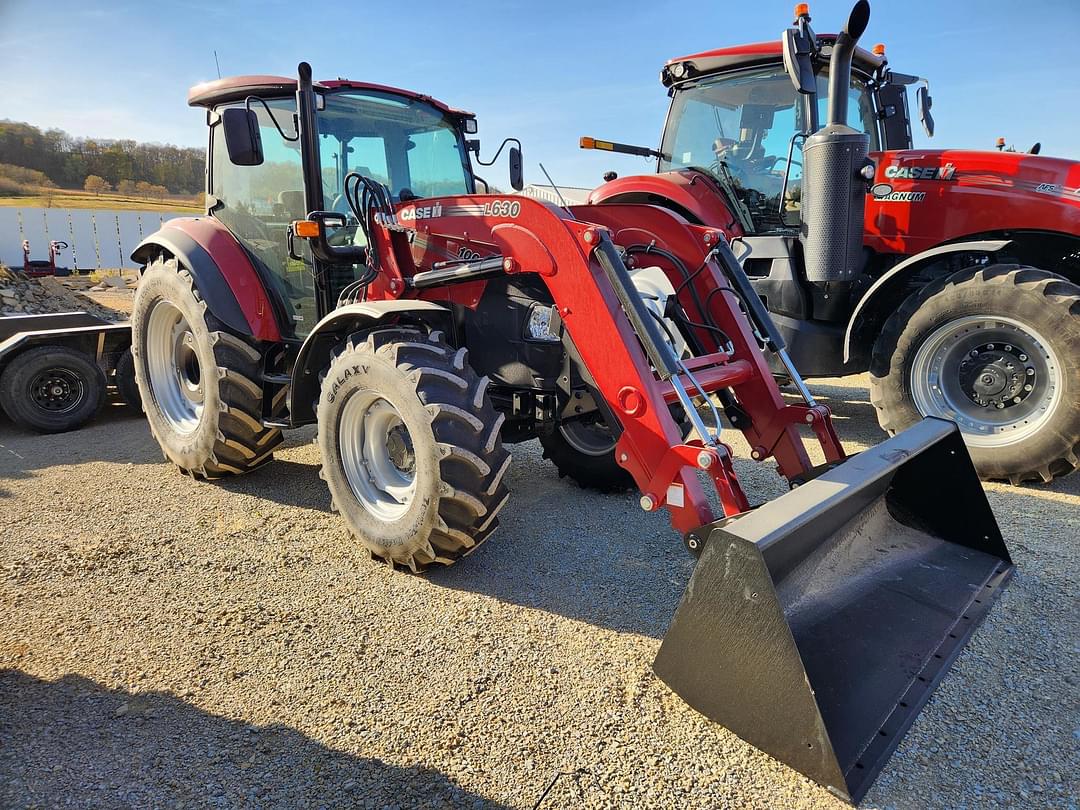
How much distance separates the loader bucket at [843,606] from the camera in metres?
1.95

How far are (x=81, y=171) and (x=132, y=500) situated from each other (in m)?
48.1

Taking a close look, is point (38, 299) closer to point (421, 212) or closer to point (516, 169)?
point (516, 169)

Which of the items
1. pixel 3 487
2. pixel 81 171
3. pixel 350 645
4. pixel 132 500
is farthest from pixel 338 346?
pixel 81 171

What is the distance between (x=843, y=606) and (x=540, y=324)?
5.80ft

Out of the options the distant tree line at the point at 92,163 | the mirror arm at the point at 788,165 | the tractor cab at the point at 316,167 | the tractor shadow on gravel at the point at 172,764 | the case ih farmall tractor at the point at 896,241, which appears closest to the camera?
the tractor shadow on gravel at the point at 172,764

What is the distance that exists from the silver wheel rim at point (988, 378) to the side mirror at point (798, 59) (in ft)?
5.88

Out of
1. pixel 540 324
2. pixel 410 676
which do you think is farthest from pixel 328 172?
pixel 410 676

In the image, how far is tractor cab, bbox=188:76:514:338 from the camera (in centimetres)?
392

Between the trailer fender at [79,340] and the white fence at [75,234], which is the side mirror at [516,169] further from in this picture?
the white fence at [75,234]

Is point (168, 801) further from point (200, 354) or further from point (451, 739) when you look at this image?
point (200, 354)

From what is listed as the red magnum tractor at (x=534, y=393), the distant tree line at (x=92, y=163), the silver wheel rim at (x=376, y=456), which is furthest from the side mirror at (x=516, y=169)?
the distant tree line at (x=92, y=163)

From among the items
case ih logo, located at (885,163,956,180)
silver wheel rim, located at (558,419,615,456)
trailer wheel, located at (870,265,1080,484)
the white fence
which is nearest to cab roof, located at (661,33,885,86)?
case ih logo, located at (885,163,956,180)

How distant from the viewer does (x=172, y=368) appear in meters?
4.83

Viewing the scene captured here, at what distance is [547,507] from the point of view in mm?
4047
